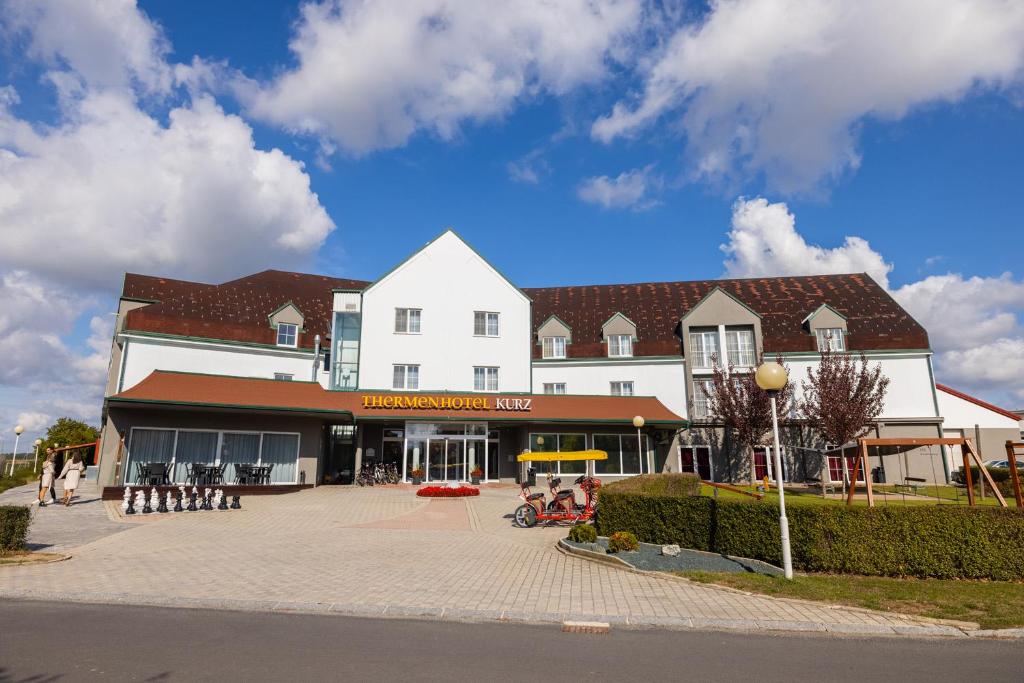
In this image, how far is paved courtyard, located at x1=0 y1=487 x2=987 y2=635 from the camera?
830cm

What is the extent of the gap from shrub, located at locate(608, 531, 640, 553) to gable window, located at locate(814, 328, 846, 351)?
2634 cm

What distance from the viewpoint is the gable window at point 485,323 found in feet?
110

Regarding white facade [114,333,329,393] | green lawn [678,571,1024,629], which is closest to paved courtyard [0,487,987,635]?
green lawn [678,571,1024,629]

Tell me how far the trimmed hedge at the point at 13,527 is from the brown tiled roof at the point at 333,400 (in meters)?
11.8

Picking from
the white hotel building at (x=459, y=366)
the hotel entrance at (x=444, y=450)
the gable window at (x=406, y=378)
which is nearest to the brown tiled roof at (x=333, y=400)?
the white hotel building at (x=459, y=366)

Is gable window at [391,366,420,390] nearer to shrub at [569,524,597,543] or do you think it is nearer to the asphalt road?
shrub at [569,524,597,543]

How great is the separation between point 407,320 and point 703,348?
57.8 ft

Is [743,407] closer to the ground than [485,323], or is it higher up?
closer to the ground

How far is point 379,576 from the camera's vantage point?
1056 centimetres

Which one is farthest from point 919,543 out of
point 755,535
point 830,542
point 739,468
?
point 739,468

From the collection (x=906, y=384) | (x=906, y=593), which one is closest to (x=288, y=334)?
(x=906, y=593)

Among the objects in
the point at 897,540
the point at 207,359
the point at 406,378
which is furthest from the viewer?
the point at 406,378

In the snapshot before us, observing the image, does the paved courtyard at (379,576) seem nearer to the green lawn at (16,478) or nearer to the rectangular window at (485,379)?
the green lawn at (16,478)

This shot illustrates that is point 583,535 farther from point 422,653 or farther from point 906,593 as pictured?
point 422,653
